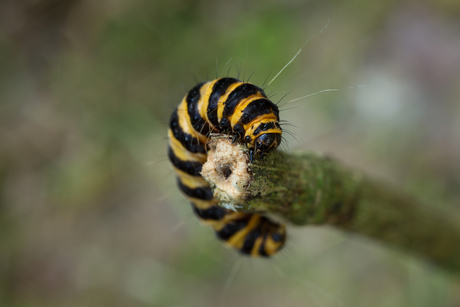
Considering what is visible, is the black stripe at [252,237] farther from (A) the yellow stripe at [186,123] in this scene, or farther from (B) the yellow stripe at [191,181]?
(A) the yellow stripe at [186,123]

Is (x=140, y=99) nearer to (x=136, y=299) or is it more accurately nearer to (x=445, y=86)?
(x=136, y=299)

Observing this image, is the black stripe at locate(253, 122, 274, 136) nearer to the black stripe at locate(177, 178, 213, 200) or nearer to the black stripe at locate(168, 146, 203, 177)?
the black stripe at locate(168, 146, 203, 177)

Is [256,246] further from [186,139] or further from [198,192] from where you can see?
[186,139]

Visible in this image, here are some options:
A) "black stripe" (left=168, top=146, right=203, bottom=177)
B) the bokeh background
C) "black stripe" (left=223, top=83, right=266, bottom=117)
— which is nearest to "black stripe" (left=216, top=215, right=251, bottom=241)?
"black stripe" (left=168, top=146, right=203, bottom=177)

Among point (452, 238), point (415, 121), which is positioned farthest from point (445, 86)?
point (452, 238)

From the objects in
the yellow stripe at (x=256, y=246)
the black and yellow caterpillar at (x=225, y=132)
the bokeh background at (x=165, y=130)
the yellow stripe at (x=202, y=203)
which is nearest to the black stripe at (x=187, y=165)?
the black and yellow caterpillar at (x=225, y=132)

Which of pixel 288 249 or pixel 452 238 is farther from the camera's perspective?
pixel 452 238

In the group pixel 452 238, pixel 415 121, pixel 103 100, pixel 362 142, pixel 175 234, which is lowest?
pixel 175 234

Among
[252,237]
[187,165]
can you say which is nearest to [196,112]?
[187,165]
